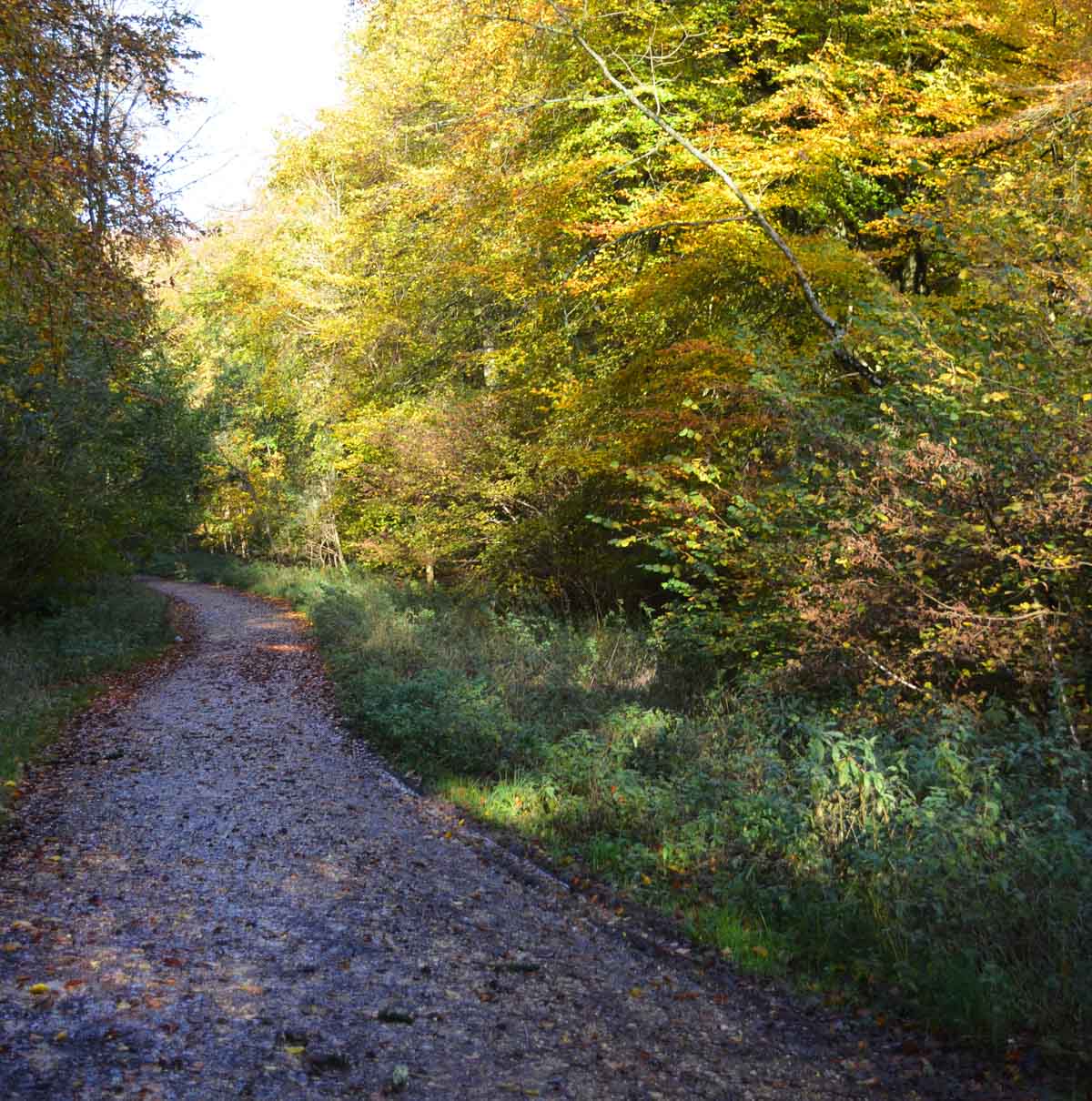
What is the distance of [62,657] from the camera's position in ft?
45.5

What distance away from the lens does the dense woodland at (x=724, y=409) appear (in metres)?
5.77

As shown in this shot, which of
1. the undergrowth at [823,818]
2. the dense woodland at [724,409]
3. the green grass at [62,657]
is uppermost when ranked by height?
the dense woodland at [724,409]

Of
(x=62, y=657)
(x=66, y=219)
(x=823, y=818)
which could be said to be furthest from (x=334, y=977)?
(x=62, y=657)

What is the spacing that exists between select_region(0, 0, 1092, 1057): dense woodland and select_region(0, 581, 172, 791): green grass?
0.92 metres

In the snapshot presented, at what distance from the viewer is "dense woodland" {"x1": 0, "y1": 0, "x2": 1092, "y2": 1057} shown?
5.77 m

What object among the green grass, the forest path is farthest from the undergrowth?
the green grass

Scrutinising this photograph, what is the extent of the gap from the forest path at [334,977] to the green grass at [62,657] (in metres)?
2.01

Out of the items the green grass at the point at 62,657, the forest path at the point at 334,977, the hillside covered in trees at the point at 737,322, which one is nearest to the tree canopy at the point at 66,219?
the green grass at the point at 62,657

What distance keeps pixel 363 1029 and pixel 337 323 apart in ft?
61.1

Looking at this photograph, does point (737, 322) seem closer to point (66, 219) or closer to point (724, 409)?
point (724, 409)

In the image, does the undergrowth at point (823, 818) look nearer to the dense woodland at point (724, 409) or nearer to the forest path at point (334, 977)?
the dense woodland at point (724, 409)

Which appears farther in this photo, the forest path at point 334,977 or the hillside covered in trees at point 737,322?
the hillside covered in trees at point 737,322

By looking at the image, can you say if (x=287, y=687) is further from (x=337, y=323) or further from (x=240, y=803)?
(x=337, y=323)

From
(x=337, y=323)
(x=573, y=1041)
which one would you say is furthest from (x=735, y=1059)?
(x=337, y=323)
